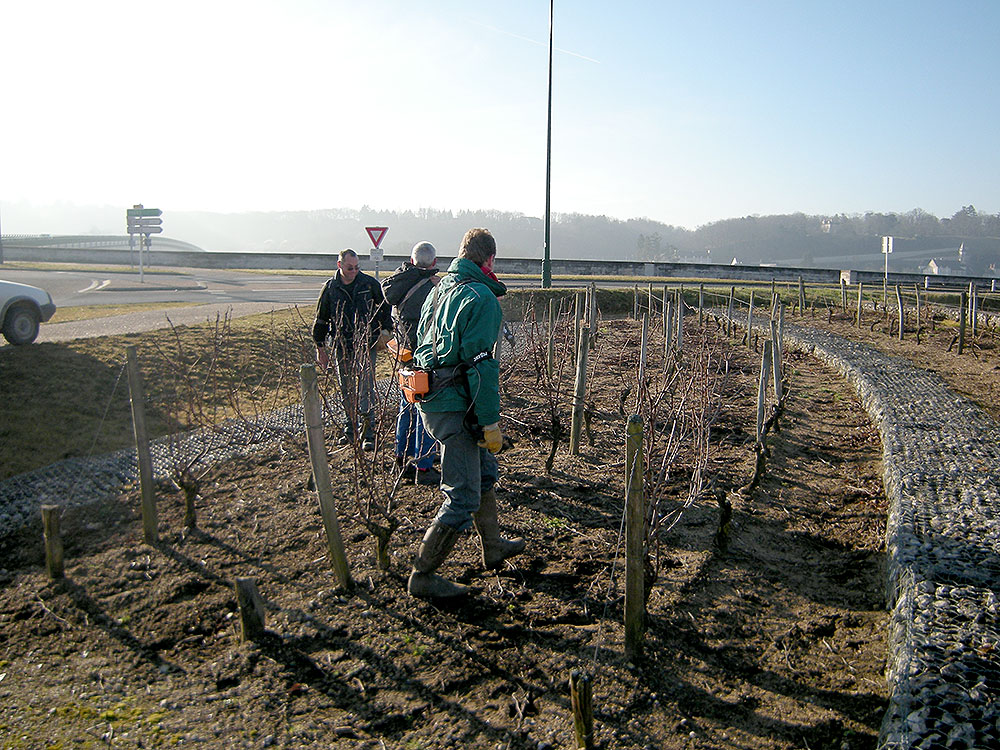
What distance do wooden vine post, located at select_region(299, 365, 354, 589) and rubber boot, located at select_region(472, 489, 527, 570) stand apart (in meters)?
0.72

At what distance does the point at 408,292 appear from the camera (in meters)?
5.64

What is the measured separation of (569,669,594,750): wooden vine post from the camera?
252cm

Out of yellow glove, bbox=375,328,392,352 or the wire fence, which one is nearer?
the wire fence

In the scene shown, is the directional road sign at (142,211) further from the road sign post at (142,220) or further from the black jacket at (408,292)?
the black jacket at (408,292)

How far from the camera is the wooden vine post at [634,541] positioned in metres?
3.08

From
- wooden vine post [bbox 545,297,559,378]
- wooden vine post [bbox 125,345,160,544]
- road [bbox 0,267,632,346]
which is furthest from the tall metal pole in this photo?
wooden vine post [bbox 125,345,160,544]

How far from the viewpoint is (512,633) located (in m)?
3.44

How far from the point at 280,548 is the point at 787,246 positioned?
94366 mm

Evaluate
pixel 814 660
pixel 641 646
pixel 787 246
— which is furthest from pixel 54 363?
pixel 787 246

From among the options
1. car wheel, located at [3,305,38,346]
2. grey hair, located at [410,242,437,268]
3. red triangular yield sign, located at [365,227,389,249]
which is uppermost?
red triangular yield sign, located at [365,227,389,249]

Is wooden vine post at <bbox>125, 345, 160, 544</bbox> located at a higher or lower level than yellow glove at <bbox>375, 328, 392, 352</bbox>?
lower

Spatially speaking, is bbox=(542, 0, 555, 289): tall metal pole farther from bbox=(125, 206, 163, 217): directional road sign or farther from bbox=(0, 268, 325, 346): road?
bbox=(125, 206, 163, 217): directional road sign

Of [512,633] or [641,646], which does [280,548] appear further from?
[641,646]

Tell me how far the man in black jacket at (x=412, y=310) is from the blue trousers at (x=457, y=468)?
1.52 m
